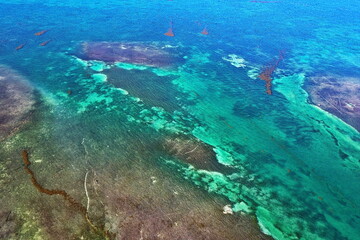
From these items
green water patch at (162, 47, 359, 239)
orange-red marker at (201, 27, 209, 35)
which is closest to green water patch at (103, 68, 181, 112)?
green water patch at (162, 47, 359, 239)

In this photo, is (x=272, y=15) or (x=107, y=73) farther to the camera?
(x=272, y=15)

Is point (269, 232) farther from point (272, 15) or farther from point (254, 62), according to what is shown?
point (272, 15)

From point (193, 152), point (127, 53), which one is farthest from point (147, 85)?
point (193, 152)

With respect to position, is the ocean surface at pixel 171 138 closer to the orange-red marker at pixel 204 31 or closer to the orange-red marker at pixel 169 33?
the orange-red marker at pixel 169 33

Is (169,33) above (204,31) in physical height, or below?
above

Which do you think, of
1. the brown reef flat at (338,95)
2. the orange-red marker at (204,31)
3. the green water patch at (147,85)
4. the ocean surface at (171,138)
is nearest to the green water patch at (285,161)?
the ocean surface at (171,138)

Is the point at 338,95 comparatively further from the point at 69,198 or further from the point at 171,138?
the point at 69,198

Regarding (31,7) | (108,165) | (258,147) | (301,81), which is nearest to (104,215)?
(108,165)

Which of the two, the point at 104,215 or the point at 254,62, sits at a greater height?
the point at 104,215
